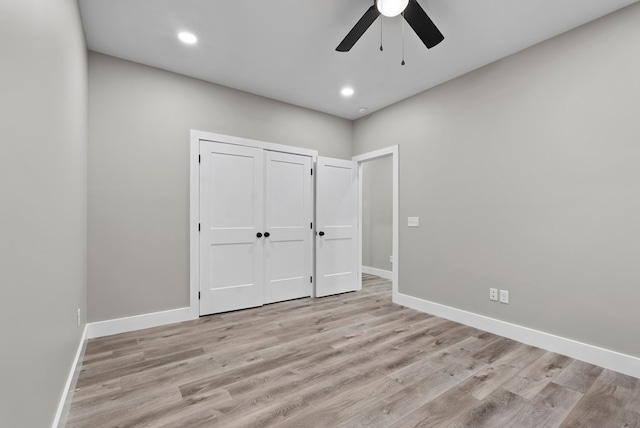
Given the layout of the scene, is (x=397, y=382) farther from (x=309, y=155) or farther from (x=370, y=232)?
(x=370, y=232)

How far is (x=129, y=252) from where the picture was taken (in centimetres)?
298

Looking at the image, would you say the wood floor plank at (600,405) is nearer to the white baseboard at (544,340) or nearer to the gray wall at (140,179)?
the white baseboard at (544,340)

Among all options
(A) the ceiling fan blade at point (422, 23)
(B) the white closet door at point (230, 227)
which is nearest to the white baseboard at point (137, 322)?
(B) the white closet door at point (230, 227)

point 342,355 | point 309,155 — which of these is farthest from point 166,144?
point 342,355

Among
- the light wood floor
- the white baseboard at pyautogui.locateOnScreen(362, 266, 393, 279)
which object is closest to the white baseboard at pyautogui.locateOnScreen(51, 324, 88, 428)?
the light wood floor

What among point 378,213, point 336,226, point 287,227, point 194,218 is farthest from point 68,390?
point 378,213

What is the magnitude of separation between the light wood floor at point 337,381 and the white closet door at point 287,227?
0.94 metres

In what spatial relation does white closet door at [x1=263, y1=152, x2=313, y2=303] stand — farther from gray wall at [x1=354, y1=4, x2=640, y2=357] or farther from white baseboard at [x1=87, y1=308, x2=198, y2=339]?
gray wall at [x1=354, y1=4, x2=640, y2=357]

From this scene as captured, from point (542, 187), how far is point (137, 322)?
413cm

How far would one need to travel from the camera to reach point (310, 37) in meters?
2.66

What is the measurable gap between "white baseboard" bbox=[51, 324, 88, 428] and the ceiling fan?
2.97 m

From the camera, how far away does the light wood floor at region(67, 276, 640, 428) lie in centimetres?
170

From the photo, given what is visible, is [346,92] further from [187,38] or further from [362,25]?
[187,38]

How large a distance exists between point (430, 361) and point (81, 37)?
3890mm
